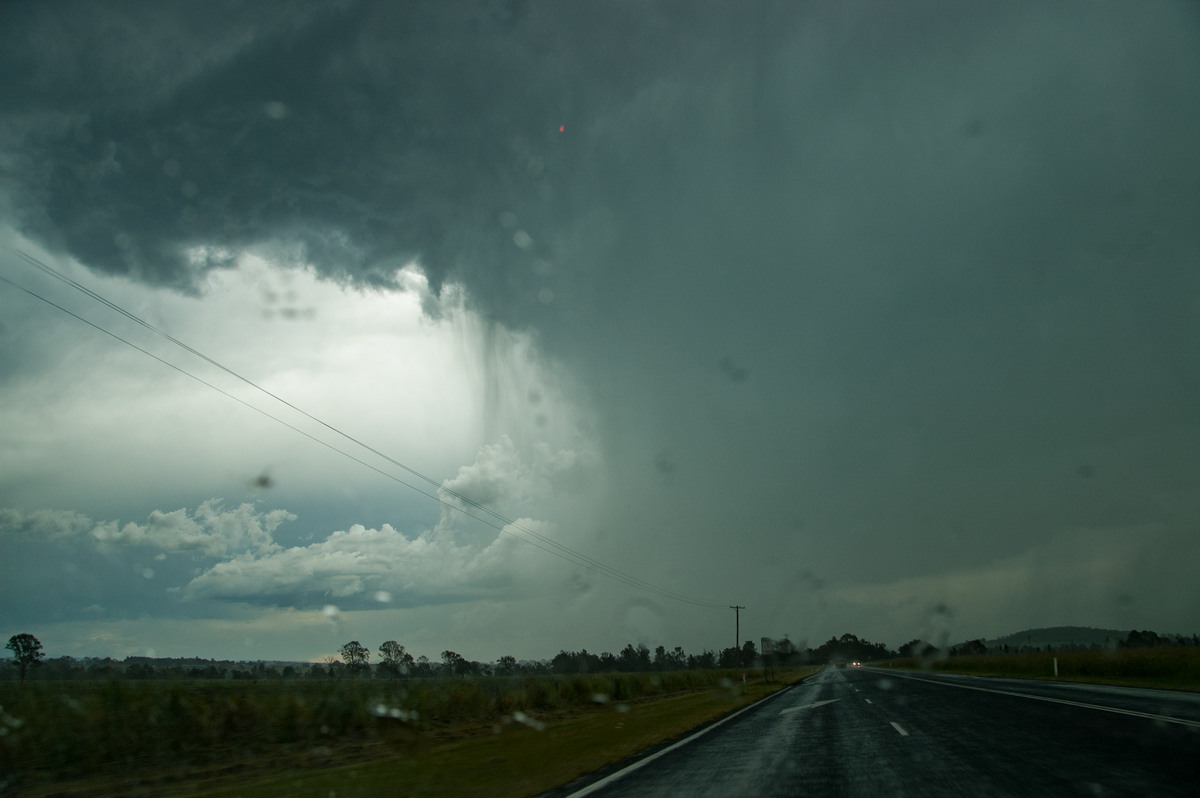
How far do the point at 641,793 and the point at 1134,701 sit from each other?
18.3 metres

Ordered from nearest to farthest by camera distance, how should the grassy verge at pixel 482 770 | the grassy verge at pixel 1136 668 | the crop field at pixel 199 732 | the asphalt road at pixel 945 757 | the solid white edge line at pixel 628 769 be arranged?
the asphalt road at pixel 945 757, the solid white edge line at pixel 628 769, the grassy verge at pixel 482 770, the crop field at pixel 199 732, the grassy verge at pixel 1136 668

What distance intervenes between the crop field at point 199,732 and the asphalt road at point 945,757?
30.8 feet

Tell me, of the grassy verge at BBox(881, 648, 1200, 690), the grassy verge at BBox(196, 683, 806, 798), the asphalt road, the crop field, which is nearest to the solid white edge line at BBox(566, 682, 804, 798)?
the asphalt road

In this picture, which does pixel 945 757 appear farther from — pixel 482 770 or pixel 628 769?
pixel 482 770

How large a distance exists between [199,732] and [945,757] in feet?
65.2

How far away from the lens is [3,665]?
4922 cm

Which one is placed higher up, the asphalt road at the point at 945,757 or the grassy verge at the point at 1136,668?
the asphalt road at the point at 945,757

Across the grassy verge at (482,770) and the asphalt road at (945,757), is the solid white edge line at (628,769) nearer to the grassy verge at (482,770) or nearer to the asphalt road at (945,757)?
the asphalt road at (945,757)

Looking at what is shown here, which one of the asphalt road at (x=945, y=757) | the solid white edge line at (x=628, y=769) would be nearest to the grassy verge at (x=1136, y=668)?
the asphalt road at (x=945, y=757)

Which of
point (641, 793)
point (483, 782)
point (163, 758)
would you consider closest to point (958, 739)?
point (641, 793)

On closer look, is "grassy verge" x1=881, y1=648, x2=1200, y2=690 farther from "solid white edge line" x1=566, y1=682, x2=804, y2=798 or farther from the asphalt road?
"solid white edge line" x1=566, y1=682, x2=804, y2=798

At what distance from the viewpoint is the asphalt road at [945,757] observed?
26.8 feet

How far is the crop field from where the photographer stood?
1599cm

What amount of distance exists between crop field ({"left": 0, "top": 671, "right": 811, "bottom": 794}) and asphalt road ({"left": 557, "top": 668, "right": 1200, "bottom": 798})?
369 inches
